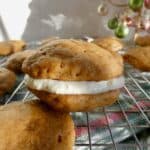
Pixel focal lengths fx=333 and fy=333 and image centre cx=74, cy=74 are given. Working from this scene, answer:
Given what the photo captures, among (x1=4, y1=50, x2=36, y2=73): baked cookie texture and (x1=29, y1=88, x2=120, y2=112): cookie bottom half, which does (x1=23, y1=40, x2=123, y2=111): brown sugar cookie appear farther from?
(x1=4, y1=50, x2=36, y2=73): baked cookie texture

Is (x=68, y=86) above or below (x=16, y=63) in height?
above

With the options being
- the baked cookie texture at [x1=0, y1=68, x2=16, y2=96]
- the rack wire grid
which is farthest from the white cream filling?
the baked cookie texture at [x1=0, y1=68, x2=16, y2=96]

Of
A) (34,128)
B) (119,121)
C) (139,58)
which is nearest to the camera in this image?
(34,128)

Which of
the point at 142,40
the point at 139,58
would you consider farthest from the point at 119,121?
the point at 142,40

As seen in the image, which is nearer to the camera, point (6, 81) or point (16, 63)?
point (6, 81)

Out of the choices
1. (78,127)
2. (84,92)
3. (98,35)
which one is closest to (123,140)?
(78,127)

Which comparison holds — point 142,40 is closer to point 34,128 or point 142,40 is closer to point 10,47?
point 10,47

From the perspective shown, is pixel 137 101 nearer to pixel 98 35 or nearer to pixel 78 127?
pixel 78 127
